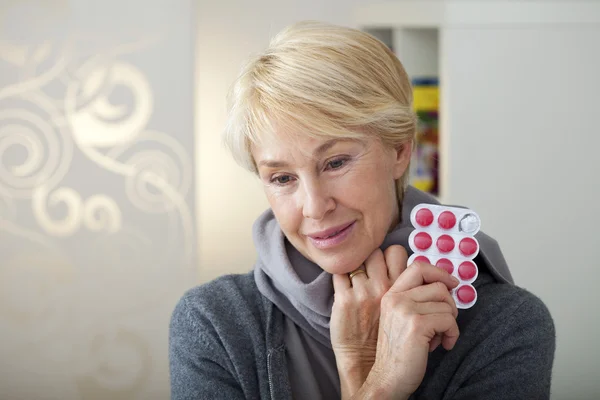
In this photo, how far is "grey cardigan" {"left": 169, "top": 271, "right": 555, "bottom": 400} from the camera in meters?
1.15

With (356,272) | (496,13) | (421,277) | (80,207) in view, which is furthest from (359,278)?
(496,13)

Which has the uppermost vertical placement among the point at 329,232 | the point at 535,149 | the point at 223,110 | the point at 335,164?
the point at 335,164

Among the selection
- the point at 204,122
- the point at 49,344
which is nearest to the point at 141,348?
the point at 49,344

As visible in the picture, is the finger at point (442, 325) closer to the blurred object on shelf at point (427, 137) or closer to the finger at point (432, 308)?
the finger at point (432, 308)

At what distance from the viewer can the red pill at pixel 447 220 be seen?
1.15 m

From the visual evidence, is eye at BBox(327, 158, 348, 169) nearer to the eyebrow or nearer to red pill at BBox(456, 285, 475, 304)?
the eyebrow

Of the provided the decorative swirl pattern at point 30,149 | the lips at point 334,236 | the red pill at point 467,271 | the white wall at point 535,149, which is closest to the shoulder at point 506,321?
the red pill at point 467,271

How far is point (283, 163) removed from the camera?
116 centimetres

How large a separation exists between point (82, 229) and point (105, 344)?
0.49 meters

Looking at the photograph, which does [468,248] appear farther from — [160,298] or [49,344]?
[49,344]

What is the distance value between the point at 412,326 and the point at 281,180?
0.31 metres

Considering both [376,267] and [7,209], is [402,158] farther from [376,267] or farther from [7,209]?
[7,209]

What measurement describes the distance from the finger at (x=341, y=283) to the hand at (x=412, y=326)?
0.31 ft

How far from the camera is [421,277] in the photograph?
1.12 m
